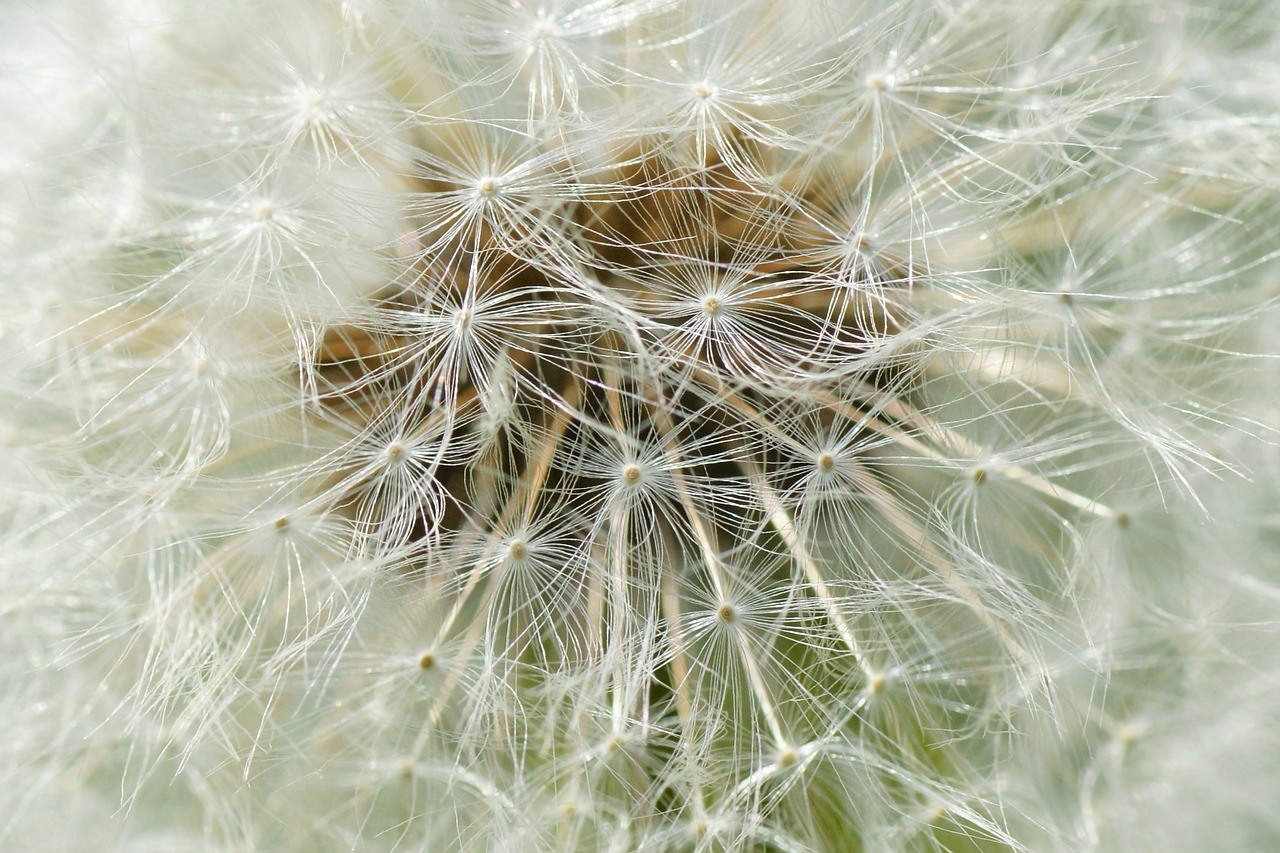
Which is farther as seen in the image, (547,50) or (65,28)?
(65,28)

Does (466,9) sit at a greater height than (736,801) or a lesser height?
greater

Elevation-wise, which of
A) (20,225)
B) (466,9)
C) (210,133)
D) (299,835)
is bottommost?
(299,835)

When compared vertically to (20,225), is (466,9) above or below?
above

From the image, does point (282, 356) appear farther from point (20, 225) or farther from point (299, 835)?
point (299, 835)

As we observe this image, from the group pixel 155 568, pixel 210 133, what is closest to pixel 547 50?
pixel 210 133

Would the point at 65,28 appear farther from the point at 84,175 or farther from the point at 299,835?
the point at 299,835

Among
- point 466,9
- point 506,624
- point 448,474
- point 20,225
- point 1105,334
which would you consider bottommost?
point 506,624

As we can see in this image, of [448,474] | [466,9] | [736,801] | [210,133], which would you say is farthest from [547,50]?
[736,801]
